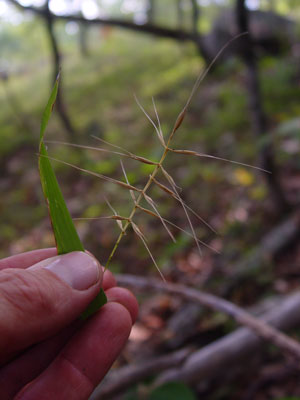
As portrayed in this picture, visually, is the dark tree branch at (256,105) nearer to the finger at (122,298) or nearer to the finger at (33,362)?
the finger at (122,298)

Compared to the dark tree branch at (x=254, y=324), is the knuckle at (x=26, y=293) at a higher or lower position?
higher

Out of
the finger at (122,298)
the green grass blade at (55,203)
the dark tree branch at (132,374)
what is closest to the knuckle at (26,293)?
the green grass blade at (55,203)

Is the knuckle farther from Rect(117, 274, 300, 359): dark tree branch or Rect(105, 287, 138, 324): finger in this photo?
Rect(117, 274, 300, 359): dark tree branch

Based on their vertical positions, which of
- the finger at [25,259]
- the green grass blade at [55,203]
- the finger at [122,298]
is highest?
the green grass blade at [55,203]

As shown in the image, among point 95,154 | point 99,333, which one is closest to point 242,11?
point 99,333

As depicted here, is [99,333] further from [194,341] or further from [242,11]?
[242,11]

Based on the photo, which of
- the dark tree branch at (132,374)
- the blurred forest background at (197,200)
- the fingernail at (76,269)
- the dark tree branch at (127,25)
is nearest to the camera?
the fingernail at (76,269)

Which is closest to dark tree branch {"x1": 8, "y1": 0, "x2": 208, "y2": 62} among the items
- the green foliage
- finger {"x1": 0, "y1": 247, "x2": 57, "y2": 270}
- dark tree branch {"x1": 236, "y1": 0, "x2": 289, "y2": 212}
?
dark tree branch {"x1": 236, "y1": 0, "x2": 289, "y2": 212}
